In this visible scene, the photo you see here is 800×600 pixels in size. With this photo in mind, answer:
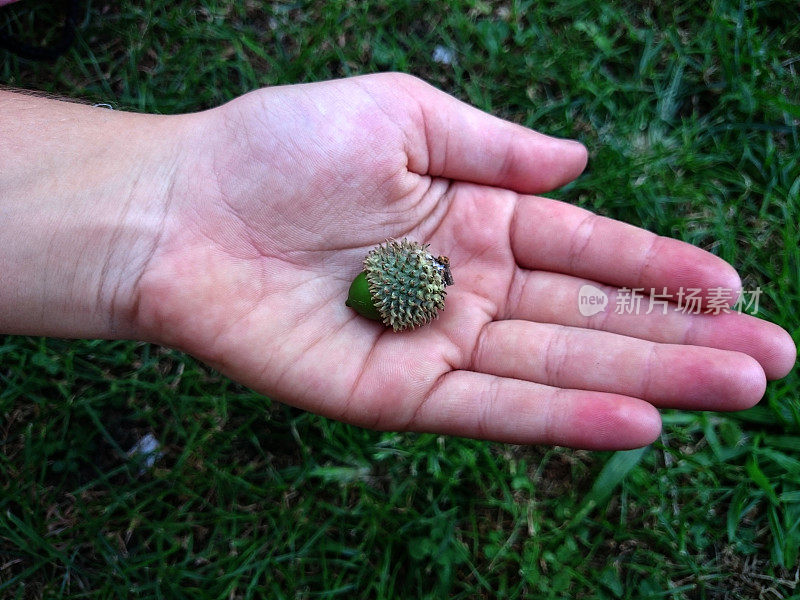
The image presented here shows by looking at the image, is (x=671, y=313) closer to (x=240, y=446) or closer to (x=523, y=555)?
(x=523, y=555)

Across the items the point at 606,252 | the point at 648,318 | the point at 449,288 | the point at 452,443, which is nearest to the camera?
the point at 648,318

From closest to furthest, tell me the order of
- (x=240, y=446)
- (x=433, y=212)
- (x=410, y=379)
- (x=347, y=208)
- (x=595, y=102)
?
1. (x=410, y=379)
2. (x=347, y=208)
3. (x=433, y=212)
4. (x=240, y=446)
5. (x=595, y=102)

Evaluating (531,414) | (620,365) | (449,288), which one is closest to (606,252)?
(620,365)

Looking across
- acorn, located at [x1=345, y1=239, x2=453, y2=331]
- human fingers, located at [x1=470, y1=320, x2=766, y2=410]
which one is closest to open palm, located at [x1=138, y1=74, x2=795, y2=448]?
human fingers, located at [x1=470, y1=320, x2=766, y2=410]

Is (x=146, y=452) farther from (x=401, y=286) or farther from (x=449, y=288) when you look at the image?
(x=449, y=288)

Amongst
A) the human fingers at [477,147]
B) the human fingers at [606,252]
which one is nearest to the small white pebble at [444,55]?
the human fingers at [477,147]

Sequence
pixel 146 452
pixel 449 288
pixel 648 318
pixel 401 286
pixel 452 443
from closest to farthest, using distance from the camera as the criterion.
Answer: pixel 401 286
pixel 648 318
pixel 449 288
pixel 452 443
pixel 146 452

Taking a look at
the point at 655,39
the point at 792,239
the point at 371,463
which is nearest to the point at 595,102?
the point at 655,39
